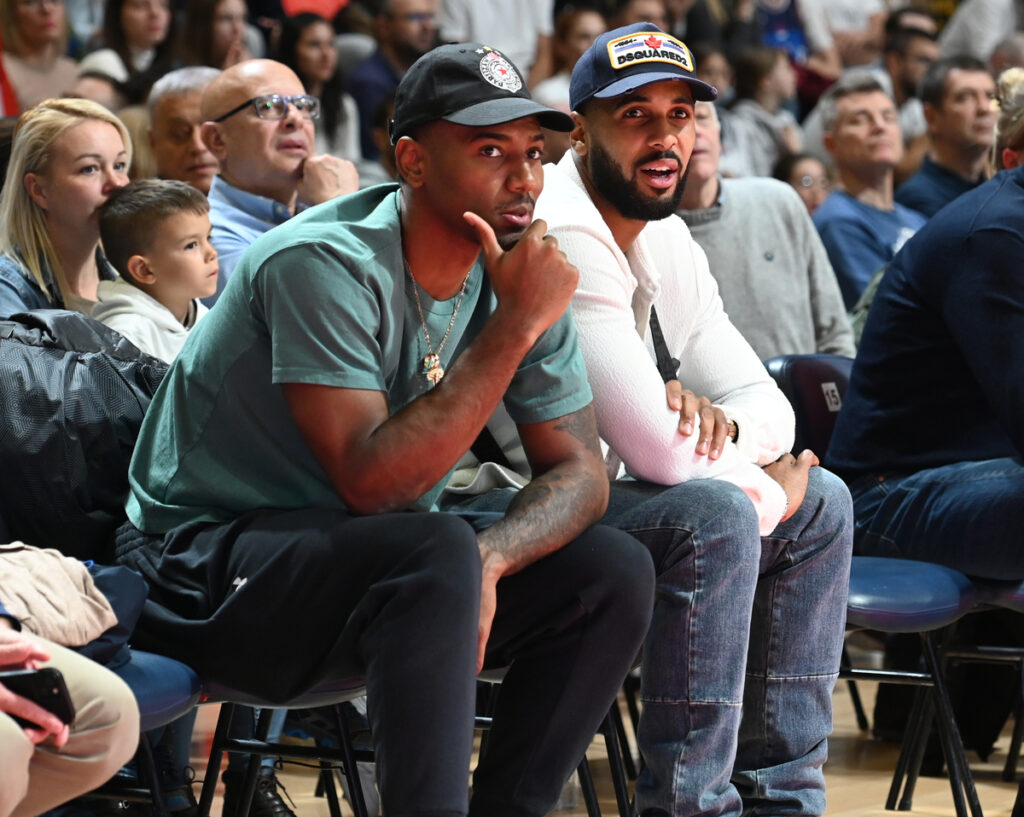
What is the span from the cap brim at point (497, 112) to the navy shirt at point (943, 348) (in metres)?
1.19

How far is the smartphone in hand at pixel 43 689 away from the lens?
1.83 metres

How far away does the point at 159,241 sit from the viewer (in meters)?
3.21

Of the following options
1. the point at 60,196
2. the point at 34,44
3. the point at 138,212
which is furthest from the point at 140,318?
the point at 34,44

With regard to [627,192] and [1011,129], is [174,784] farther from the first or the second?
[1011,129]

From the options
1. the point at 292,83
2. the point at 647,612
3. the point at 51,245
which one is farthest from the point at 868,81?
the point at 647,612

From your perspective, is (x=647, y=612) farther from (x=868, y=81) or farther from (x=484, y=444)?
(x=868, y=81)

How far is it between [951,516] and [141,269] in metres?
1.80

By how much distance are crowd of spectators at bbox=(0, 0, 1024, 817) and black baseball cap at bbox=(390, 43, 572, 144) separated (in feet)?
0.19

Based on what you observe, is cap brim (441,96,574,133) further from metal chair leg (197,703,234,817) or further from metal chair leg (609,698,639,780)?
metal chair leg (609,698,639,780)

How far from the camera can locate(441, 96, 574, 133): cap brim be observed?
7.55ft

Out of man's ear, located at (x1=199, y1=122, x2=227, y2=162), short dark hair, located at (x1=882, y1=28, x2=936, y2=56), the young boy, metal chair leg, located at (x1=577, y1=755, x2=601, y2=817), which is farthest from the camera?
short dark hair, located at (x1=882, y1=28, x2=936, y2=56)

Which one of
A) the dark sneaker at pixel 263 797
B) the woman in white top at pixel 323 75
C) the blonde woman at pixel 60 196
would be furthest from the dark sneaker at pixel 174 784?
the woman in white top at pixel 323 75

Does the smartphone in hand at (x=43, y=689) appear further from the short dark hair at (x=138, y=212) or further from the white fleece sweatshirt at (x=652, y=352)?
the short dark hair at (x=138, y=212)

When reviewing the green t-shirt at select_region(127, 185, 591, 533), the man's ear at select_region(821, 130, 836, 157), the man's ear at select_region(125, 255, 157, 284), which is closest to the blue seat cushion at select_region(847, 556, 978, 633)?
the green t-shirt at select_region(127, 185, 591, 533)
